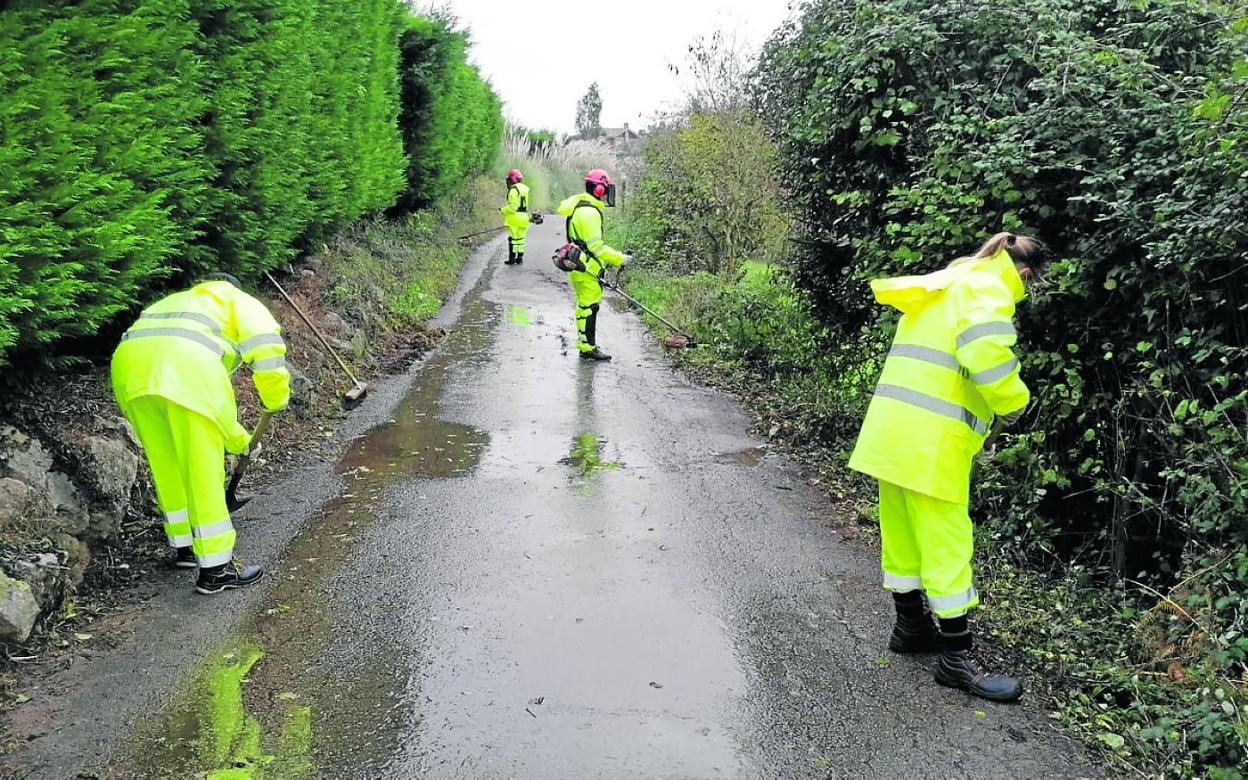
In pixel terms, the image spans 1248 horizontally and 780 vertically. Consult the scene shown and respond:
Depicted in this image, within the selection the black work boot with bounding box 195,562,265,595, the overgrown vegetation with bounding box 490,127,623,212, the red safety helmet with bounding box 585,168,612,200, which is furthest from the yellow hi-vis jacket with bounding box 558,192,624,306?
the overgrown vegetation with bounding box 490,127,623,212

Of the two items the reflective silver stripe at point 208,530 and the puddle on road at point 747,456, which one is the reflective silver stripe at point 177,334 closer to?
the reflective silver stripe at point 208,530

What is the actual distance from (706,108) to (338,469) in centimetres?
941

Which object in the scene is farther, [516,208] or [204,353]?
[516,208]

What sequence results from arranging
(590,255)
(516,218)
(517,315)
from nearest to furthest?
(590,255)
(517,315)
(516,218)

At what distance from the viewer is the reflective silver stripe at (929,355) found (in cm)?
368

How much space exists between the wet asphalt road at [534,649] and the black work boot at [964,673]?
0.24 ft

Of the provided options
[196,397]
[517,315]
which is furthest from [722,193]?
[196,397]

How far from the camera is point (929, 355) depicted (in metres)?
3.73

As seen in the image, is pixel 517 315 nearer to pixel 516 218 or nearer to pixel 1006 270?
pixel 516 218

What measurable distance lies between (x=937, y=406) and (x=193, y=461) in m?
3.63

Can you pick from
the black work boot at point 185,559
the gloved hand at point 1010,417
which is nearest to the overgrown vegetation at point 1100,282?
the gloved hand at point 1010,417

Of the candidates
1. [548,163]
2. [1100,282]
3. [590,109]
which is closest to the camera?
[1100,282]

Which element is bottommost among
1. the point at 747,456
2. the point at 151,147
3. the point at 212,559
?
the point at 747,456

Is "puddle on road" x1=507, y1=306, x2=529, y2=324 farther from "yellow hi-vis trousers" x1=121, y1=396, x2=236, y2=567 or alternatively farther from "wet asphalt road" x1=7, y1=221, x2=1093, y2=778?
"yellow hi-vis trousers" x1=121, y1=396, x2=236, y2=567
